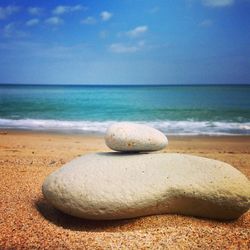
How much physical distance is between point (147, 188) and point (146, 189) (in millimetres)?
20

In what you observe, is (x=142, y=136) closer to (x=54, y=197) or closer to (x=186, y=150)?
(x=54, y=197)

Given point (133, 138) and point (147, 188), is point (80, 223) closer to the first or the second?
point (147, 188)

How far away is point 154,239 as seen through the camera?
2990mm

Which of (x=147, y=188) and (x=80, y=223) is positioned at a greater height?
(x=147, y=188)

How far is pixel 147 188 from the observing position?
380 cm

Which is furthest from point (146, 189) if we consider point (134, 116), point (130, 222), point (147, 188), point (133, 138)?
point (134, 116)

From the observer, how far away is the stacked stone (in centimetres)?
369

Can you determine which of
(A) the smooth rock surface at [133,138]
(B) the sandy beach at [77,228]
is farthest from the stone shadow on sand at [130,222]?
(A) the smooth rock surface at [133,138]

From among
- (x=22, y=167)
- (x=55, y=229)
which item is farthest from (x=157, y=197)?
(x=22, y=167)

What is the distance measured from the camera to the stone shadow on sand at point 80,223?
374 centimetres

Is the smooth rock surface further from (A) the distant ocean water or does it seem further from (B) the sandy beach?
(A) the distant ocean water

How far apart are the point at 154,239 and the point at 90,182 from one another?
3.66ft

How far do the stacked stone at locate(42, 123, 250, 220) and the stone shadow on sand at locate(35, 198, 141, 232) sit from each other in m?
0.12

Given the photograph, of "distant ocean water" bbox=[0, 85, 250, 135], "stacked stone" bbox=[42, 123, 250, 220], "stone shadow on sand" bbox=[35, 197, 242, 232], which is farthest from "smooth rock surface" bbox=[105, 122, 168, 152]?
"distant ocean water" bbox=[0, 85, 250, 135]
